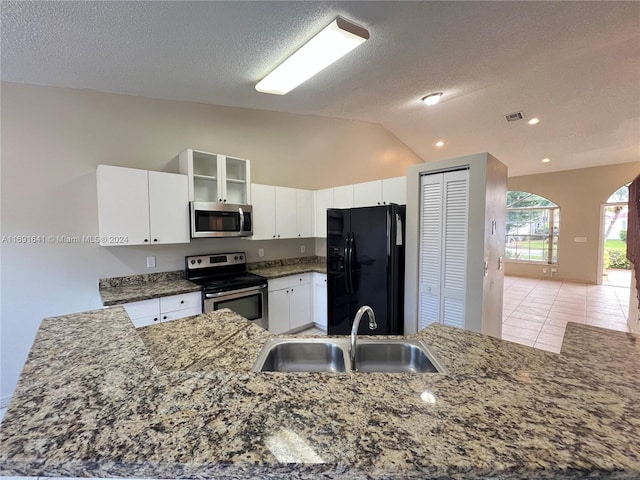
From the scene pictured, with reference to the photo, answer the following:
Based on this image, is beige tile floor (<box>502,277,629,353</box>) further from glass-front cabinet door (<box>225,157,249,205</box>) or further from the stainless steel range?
glass-front cabinet door (<box>225,157,249,205</box>)

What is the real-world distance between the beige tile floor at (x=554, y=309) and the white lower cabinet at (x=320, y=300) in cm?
15

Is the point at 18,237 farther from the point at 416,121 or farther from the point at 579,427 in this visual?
the point at 416,121

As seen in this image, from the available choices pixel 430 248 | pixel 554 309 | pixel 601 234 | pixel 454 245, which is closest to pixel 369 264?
pixel 430 248

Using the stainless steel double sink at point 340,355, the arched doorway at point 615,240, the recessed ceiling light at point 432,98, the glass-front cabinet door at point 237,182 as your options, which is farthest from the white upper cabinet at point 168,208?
the arched doorway at point 615,240

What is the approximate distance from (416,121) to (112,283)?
4912 mm

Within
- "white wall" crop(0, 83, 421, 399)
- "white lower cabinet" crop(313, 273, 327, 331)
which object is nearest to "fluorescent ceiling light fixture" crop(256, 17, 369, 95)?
"white wall" crop(0, 83, 421, 399)

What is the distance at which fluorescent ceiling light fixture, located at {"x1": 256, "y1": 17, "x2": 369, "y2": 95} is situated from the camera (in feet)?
6.19

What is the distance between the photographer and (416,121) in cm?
474

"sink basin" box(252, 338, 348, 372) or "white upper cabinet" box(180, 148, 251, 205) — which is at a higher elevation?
"white upper cabinet" box(180, 148, 251, 205)

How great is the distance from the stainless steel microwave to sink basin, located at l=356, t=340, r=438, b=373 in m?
2.25

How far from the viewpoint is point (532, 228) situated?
778cm

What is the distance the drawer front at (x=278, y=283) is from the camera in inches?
135

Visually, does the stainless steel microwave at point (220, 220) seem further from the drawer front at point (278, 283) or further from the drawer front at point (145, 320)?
the drawer front at point (145, 320)

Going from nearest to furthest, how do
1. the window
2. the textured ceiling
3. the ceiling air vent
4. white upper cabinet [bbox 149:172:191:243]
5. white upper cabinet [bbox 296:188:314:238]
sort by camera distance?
1. the textured ceiling
2. white upper cabinet [bbox 149:172:191:243]
3. white upper cabinet [bbox 296:188:314:238]
4. the ceiling air vent
5. the window
